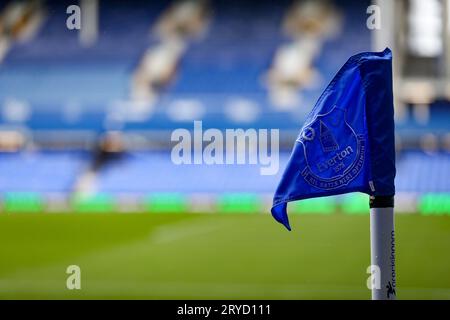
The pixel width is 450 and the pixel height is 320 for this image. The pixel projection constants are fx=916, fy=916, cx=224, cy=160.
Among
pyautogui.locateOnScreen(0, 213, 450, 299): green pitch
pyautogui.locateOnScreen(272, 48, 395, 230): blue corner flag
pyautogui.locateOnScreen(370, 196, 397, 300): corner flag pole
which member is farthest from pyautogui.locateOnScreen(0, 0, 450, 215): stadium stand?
pyautogui.locateOnScreen(370, 196, 397, 300): corner flag pole

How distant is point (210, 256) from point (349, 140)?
6334 mm

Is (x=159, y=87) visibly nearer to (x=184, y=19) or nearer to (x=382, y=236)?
(x=184, y=19)

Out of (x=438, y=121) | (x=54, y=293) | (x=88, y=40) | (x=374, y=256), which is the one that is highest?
(x=88, y=40)

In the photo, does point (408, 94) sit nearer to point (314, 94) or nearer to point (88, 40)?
point (314, 94)

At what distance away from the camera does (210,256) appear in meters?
8.74

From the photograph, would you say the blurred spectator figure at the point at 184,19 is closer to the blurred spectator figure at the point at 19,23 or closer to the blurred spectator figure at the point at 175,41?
the blurred spectator figure at the point at 175,41

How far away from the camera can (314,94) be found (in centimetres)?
A: 991

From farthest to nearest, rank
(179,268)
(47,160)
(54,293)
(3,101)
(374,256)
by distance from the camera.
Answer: (3,101) → (47,160) → (179,268) → (54,293) → (374,256)

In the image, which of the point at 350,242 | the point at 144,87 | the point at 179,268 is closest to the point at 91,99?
the point at 144,87

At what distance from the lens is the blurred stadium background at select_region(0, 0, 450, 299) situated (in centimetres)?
865

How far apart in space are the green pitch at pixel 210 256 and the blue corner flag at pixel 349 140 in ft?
16.1

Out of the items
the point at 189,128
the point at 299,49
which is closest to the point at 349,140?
the point at 299,49

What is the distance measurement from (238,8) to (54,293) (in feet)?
13.0

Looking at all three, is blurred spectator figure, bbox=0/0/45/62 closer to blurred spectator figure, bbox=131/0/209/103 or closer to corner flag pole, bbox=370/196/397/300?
blurred spectator figure, bbox=131/0/209/103
